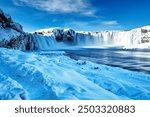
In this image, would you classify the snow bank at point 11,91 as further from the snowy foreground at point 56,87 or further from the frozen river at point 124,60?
the frozen river at point 124,60

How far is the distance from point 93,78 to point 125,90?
152 cm

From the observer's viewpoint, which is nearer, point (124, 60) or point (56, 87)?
point (56, 87)

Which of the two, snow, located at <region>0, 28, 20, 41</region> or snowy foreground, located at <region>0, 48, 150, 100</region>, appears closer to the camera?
snowy foreground, located at <region>0, 48, 150, 100</region>

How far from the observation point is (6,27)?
29516 mm

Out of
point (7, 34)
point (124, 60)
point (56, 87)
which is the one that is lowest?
point (124, 60)

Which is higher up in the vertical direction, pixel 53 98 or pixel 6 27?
pixel 6 27

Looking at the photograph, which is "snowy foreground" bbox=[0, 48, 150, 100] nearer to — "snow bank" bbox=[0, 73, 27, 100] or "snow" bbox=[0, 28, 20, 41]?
"snow bank" bbox=[0, 73, 27, 100]

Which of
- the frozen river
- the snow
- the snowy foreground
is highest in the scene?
the snow

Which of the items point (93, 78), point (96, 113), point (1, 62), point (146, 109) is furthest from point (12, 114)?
point (1, 62)

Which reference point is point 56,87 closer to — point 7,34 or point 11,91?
point 11,91

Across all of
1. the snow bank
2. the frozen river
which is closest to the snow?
the frozen river

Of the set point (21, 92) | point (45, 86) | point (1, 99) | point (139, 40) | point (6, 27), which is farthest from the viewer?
point (139, 40)

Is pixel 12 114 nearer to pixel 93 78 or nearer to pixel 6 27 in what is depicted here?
pixel 93 78

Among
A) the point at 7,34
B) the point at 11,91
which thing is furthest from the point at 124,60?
the point at 11,91
